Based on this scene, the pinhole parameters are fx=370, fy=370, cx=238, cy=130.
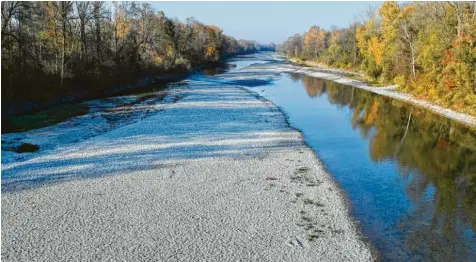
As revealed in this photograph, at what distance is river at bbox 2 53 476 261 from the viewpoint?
1280 cm

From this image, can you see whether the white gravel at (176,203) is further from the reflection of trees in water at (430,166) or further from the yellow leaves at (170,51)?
the yellow leaves at (170,51)

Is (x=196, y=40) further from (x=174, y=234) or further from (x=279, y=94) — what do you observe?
(x=174, y=234)

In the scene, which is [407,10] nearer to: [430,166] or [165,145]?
[430,166]

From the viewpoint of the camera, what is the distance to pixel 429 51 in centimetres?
4019

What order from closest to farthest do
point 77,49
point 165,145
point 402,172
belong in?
point 402,172
point 165,145
point 77,49

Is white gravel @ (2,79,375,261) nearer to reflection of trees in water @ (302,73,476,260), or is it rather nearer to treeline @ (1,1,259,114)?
reflection of trees in water @ (302,73,476,260)

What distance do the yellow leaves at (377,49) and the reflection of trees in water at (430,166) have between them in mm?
19047

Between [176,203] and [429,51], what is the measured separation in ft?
119

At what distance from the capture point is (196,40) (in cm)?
9669

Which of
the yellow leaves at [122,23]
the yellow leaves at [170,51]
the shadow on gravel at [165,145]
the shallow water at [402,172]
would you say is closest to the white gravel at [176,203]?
the shadow on gravel at [165,145]

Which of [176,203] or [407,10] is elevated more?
[407,10]

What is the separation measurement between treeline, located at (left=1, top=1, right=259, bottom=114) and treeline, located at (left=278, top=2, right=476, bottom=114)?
36965mm

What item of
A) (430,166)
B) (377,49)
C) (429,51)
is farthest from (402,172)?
(377,49)

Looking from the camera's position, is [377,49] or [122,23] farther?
[122,23]
